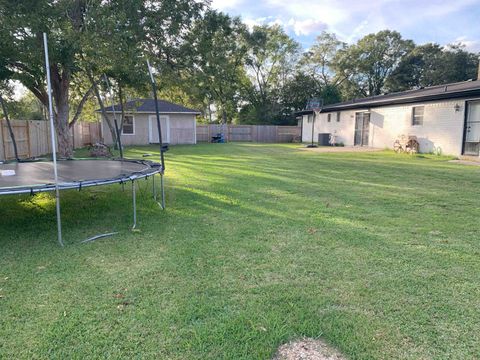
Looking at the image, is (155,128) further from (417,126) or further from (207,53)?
(417,126)

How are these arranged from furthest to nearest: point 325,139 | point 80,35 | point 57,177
Result: point 325,139 < point 80,35 < point 57,177

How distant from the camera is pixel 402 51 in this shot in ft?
108

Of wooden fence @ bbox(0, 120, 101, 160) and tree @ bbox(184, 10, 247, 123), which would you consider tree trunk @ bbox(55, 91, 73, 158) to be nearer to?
wooden fence @ bbox(0, 120, 101, 160)

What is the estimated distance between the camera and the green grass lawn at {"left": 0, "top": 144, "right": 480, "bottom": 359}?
198 centimetres

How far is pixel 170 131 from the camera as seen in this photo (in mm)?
21203

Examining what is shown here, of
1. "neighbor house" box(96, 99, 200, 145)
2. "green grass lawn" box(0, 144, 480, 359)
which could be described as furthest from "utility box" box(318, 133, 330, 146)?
"green grass lawn" box(0, 144, 480, 359)

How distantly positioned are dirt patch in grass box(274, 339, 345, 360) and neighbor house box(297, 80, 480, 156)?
11.7 m

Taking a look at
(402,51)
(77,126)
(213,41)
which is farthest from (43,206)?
(402,51)

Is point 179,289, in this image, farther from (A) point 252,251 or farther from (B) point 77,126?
(B) point 77,126

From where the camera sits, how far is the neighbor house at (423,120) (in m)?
11.4

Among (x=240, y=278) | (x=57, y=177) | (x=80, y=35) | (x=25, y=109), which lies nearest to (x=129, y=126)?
(x=25, y=109)

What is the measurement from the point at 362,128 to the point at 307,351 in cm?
1705

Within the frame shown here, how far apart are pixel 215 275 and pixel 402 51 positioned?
3663 centimetres

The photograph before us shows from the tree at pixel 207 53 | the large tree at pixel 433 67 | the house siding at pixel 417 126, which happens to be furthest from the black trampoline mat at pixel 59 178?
the large tree at pixel 433 67
